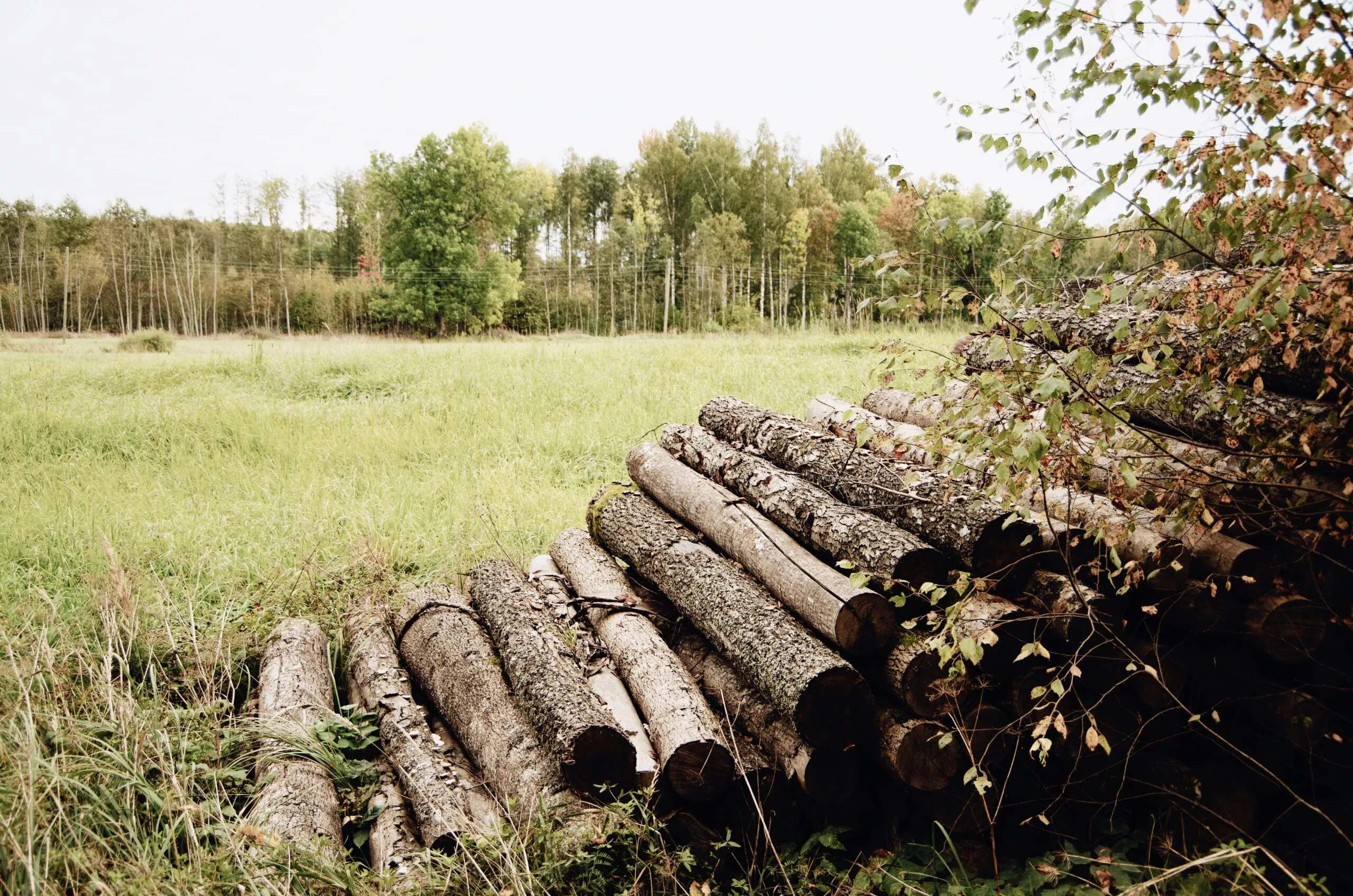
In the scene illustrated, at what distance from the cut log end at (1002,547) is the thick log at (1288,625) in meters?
0.84

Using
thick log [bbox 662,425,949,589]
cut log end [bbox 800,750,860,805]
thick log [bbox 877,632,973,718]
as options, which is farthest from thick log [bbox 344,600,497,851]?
thick log [bbox 662,425,949,589]

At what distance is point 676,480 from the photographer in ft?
16.9

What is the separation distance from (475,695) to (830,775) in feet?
5.94

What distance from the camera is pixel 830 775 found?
347cm

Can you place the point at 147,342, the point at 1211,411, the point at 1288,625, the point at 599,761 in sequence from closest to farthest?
the point at 1288,625 → the point at 599,761 → the point at 1211,411 → the point at 147,342

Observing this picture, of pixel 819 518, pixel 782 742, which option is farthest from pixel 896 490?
pixel 782 742

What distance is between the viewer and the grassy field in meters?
2.91

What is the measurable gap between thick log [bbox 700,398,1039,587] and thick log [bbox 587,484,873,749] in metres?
0.75

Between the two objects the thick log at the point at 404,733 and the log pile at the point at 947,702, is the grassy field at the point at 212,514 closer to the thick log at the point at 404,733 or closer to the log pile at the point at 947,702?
the thick log at the point at 404,733

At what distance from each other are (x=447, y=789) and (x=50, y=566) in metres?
4.58

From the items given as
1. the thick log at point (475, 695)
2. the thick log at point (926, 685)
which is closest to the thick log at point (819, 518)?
the thick log at point (926, 685)

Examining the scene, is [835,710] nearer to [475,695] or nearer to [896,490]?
[896,490]

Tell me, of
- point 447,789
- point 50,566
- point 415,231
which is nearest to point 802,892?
point 447,789

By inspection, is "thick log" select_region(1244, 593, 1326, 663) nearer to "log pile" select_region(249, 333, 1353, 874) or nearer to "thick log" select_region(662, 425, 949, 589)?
"log pile" select_region(249, 333, 1353, 874)
